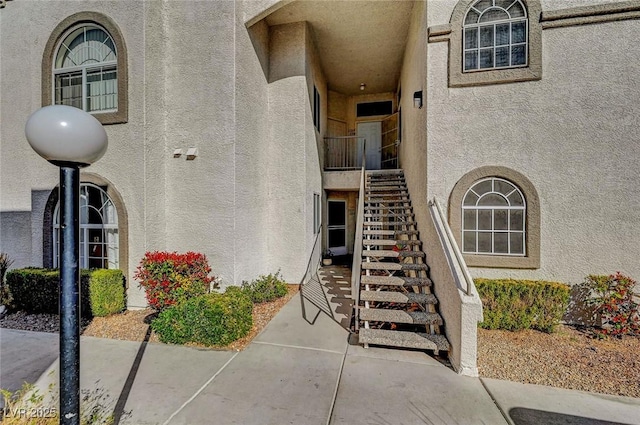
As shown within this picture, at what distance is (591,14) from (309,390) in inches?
337

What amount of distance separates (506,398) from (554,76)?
6.12 meters

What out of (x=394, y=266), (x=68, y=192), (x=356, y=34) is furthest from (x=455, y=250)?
(x=356, y=34)

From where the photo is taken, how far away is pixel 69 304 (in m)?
1.95

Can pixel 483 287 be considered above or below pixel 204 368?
above

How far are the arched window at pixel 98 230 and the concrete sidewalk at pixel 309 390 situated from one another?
249 centimetres

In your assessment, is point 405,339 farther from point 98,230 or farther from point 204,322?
point 98,230

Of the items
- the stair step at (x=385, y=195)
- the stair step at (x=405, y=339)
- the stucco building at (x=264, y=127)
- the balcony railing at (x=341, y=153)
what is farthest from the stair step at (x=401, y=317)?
the balcony railing at (x=341, y=153)

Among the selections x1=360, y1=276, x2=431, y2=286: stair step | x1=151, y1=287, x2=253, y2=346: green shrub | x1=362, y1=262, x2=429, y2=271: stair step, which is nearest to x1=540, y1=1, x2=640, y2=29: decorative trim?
x1=362, y1=262, x2=429, y2=271: stair step

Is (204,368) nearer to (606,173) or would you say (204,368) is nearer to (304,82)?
(304,82)

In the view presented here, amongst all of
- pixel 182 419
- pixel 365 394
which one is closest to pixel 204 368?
pixel 182 419

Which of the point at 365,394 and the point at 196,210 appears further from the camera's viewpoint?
the point at 196,210

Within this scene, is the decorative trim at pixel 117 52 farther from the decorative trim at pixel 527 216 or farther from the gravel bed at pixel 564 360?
the gravel bed at pixel 564 360

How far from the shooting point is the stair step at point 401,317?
483 cm

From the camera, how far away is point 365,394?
3496 millimetres
